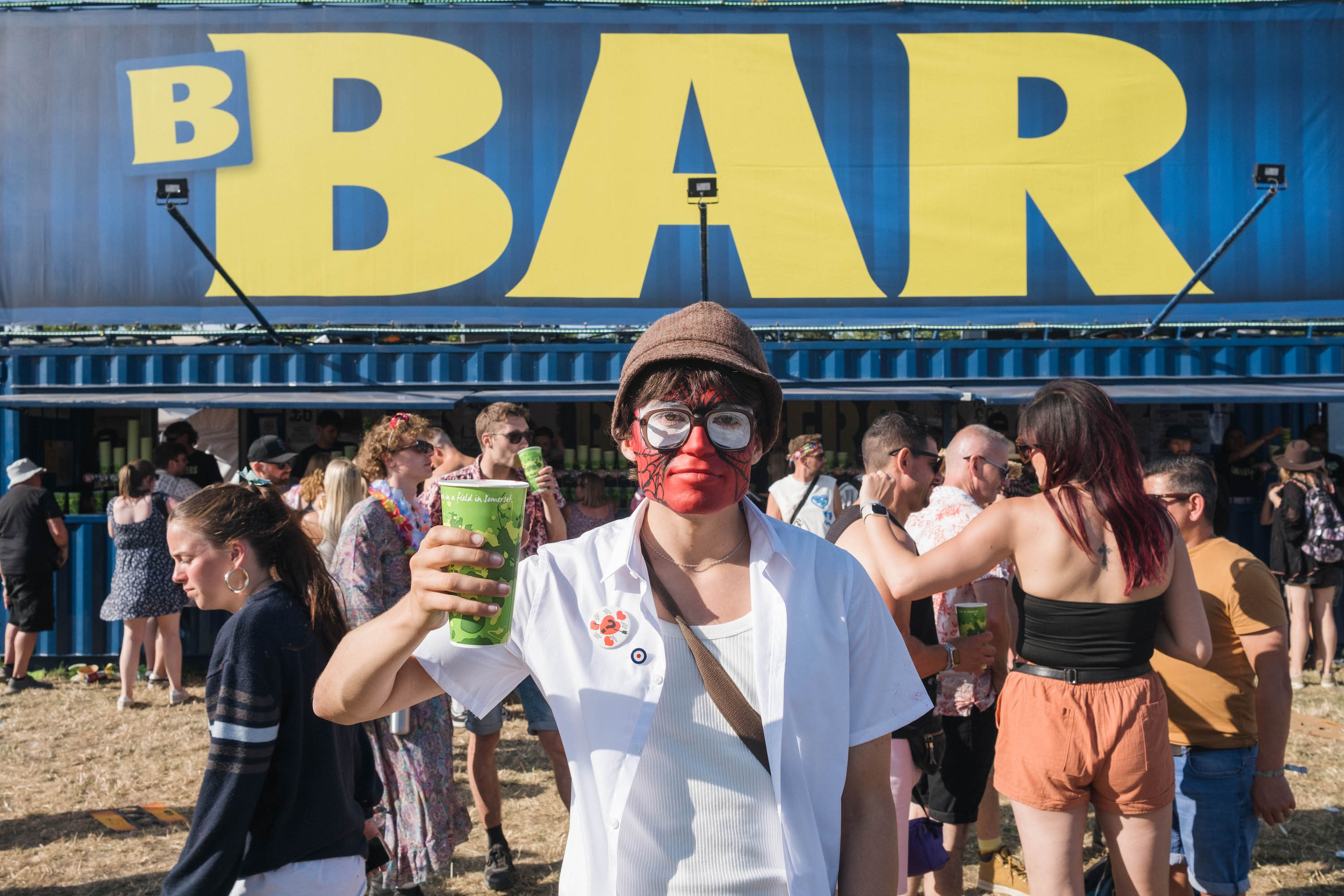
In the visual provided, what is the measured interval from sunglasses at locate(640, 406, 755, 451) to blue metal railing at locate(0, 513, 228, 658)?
7.71 meters

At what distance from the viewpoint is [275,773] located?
2219mm

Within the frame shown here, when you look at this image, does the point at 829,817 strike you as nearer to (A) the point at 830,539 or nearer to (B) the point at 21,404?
(A) the point at 830,539

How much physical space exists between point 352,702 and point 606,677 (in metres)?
0.41

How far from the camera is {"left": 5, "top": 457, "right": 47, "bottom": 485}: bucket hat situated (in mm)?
7566

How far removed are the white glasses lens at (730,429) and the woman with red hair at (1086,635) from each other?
→ 1.33 metres

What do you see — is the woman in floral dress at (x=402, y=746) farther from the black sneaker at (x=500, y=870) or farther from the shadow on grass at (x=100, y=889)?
the shadow on grass at (x=100, y=889)

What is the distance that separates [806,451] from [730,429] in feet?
16.6

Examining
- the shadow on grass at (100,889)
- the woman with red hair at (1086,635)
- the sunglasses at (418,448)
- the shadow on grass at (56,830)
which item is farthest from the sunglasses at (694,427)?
the shadow on grass at (56,830)

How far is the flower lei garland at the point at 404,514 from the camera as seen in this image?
4.16 m

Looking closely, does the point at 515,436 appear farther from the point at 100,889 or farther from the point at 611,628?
the point at 611,628

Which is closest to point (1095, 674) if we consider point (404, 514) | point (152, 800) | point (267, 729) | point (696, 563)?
point (696, 563)

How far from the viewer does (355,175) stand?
363 inches

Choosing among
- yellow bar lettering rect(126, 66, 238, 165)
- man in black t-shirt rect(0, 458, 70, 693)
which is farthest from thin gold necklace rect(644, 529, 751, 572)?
yellow bar lettering rect(126, 66, 238, 165)

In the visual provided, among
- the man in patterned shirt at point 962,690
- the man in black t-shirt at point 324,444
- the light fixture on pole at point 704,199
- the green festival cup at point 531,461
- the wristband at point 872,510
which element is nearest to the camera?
the wristband at point 872,510
